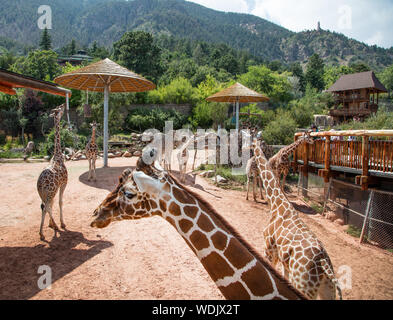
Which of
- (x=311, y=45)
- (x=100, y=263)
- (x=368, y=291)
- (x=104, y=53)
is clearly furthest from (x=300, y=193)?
(x=311, y=45)

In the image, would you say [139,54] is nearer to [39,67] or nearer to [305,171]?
[39,67]

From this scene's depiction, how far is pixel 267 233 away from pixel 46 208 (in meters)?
4.38

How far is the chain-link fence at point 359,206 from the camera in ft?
24.5

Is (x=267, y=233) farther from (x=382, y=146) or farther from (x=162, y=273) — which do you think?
(x=382, y=146)

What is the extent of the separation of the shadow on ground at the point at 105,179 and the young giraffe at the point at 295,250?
557 cm

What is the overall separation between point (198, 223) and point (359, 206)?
29.6 ft

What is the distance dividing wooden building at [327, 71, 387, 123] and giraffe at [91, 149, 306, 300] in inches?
1346

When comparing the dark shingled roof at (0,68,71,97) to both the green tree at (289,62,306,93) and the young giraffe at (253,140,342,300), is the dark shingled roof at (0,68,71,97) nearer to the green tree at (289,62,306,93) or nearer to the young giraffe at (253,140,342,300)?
the young giraffe at (253,140,342,300)

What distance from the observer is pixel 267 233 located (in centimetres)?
405

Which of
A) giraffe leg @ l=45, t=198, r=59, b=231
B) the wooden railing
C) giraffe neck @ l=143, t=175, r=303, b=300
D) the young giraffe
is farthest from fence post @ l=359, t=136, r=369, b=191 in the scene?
giraffe leg @ l=45, t=198, r=59, b=231

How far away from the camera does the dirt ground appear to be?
13.4 feet

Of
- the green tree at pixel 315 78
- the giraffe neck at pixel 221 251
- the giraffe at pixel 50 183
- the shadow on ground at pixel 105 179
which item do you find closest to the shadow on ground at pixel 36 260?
the giraffe at pixel 50 183
